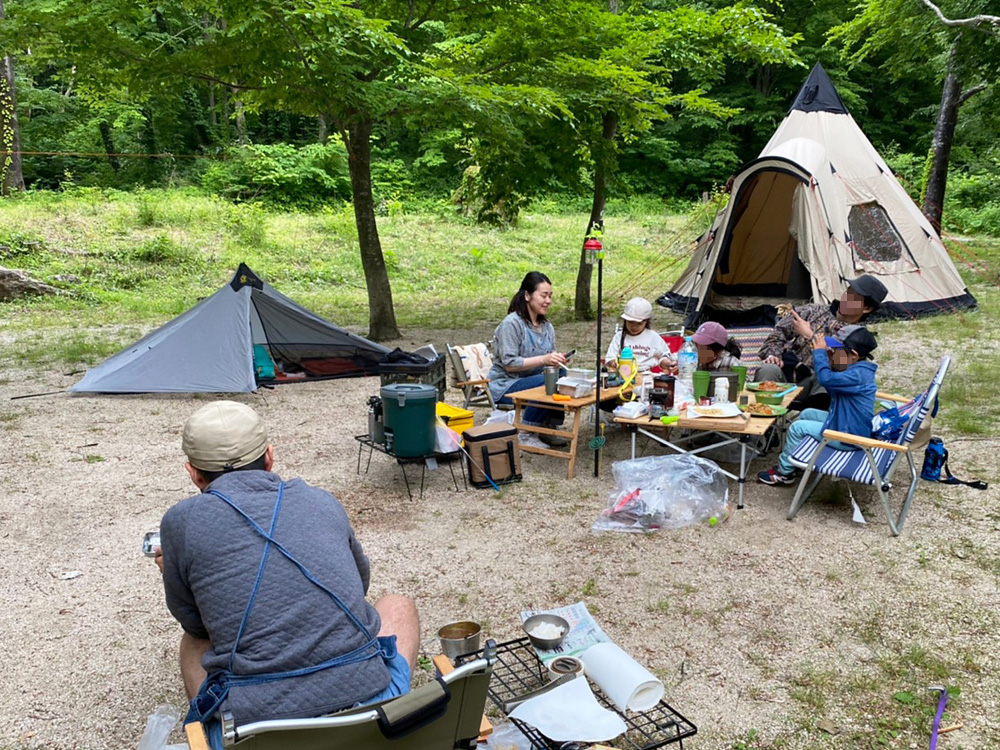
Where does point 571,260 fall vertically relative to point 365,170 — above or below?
below

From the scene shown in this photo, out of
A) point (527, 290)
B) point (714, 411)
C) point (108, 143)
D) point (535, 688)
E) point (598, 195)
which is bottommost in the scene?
point (535, 688)

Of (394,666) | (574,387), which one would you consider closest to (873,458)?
(574,387)

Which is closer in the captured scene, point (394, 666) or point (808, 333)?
point (394, 666)

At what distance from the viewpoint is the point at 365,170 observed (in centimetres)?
851

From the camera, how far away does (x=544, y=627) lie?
2.65 metres

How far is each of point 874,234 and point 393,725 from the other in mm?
9500

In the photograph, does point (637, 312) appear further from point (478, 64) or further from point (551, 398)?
point (478, 64)

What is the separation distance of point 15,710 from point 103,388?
4.63 m

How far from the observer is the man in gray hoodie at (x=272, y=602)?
1.67 meters

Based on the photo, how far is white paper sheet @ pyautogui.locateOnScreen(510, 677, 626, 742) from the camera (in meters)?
1.90

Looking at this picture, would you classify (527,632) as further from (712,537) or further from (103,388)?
(103,388)

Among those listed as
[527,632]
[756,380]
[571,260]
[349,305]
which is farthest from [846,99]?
[527,632]

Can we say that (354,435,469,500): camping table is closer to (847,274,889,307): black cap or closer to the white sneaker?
the white sneaker

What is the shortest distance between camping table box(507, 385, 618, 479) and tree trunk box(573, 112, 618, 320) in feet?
13.1
